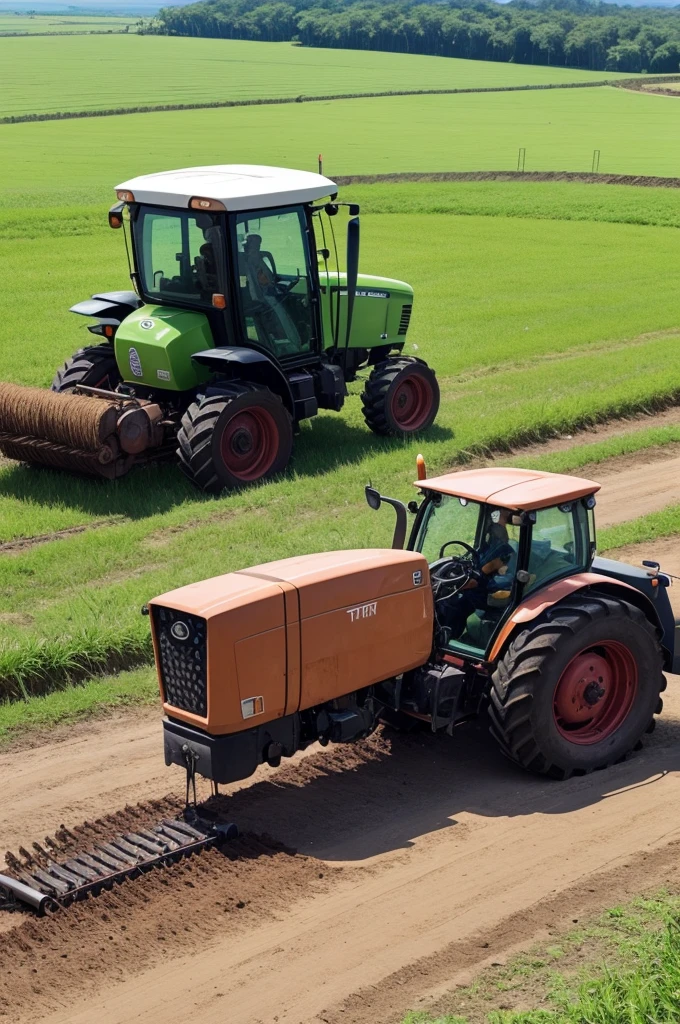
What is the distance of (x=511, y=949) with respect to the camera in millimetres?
6129

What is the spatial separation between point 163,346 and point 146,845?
26.1 feet

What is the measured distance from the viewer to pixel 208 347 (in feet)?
46.1

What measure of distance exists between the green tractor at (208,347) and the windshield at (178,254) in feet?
0.05

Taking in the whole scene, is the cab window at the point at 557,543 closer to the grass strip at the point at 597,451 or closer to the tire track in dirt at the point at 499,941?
the tire track in dirt at the point at 499,941

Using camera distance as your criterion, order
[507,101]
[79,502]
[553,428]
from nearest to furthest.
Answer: [79,502] < [553,428] < [507,101]

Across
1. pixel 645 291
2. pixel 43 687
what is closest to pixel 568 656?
pixel 43 687

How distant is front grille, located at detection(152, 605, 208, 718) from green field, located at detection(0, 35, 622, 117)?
2786 inches

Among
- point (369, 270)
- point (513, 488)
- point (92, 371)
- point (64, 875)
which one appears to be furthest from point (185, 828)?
point (369, 270)

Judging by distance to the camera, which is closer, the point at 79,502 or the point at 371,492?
the point at 371,492

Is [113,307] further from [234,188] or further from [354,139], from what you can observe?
[354,139]

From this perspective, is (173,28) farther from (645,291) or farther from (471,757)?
(471,757)

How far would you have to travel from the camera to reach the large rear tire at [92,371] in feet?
49.3

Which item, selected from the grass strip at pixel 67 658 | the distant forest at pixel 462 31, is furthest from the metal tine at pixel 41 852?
the distant forest at pixel 462 31

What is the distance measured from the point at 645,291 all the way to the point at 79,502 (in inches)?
664
